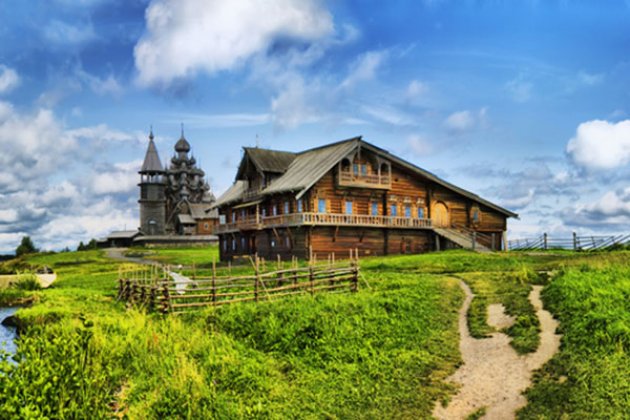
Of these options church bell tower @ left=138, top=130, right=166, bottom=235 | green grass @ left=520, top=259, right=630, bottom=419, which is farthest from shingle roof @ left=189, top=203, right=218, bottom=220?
green grass @ left=520, top=259, right=630, bottom=419

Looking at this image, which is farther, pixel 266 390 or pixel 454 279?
pixel 454 279

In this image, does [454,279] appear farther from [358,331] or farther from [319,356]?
[319,356]

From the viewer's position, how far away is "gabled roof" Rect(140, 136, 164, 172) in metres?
105

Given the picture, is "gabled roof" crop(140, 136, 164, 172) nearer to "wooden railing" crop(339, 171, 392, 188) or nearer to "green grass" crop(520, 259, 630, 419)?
"wooden railing" crop(339, 171, 392, 188)

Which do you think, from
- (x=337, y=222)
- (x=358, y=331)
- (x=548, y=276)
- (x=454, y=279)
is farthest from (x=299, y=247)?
(x=358, y=331)

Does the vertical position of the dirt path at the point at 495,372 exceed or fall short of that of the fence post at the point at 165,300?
it falls short

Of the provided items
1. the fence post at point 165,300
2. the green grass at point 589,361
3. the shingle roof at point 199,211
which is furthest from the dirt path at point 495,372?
the shingle roof at point 199,211

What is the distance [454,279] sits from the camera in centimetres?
2700

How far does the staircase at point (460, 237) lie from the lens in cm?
4241

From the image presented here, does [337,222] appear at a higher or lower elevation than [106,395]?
higher

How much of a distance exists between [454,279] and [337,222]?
1596cm

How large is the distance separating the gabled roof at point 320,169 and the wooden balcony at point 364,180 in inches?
61.6

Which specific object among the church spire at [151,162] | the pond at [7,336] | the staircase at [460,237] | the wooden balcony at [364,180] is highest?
the church spire at [151,162]

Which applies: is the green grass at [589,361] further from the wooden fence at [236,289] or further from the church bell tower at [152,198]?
the church bell tower at [152,198]
